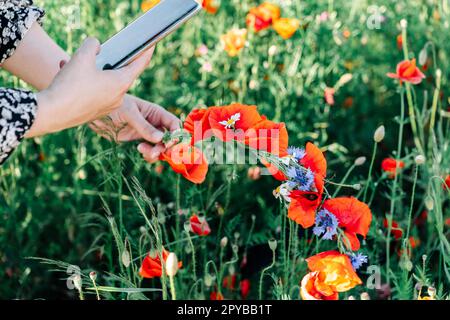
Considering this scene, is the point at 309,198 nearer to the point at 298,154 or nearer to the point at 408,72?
the point at 298,154

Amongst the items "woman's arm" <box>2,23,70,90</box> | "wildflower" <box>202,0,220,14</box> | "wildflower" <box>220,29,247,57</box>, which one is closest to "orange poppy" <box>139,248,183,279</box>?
"woman's arm" <box>2,23,70,90</box>

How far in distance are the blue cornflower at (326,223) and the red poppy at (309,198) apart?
0.03 feet

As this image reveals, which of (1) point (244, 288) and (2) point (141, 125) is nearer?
(2) point (141, 125)

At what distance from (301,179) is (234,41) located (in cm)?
98

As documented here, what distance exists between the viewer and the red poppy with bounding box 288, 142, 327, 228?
3.40ft

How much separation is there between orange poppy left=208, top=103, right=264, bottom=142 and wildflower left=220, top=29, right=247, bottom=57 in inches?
33.6

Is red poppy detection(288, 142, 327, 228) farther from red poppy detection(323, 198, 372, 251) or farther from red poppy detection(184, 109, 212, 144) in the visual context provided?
red poppy detection(184, 109, 212, 144)

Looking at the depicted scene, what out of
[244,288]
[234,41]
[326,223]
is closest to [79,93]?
[326,223]

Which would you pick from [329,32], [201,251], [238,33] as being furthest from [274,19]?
[201,251]

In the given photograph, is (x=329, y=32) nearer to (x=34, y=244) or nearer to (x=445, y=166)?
(x=445, y=166)

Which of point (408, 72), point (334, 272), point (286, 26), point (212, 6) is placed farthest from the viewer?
point (212, 6)

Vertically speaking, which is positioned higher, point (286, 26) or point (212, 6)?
point (212, 6)

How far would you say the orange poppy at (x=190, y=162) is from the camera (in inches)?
46.1

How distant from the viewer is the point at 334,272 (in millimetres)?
1003
